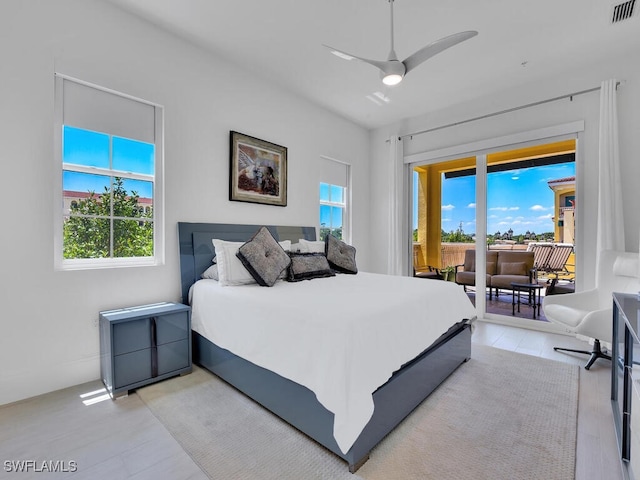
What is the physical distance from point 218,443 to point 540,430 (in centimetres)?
194

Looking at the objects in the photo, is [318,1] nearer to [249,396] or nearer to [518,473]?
[249,396]

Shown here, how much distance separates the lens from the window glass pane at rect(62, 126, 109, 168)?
248 cm

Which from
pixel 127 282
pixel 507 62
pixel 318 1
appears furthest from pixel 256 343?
pixel 507 62

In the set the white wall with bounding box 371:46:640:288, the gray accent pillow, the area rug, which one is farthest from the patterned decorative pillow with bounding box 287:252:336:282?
the white wall with bounding box 371:46:640:288

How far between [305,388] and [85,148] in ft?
8.52

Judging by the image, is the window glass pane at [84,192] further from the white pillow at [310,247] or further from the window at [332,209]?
the window at [332,209]

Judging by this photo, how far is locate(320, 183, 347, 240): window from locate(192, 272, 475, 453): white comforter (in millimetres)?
2102

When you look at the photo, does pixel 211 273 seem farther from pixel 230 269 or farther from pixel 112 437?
pixel 112 437

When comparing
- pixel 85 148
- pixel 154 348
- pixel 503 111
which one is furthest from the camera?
pixel 503 111

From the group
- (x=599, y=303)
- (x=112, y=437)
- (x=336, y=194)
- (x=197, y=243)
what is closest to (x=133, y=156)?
(x=197, y=243)

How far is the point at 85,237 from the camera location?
2.60 metres

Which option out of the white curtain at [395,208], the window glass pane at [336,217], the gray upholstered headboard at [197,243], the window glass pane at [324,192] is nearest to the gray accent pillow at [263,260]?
the gray upholstered headboard at [197,243]

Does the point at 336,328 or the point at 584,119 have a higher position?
the point at 584,119

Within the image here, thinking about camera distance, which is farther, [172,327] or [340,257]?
[340,257]
